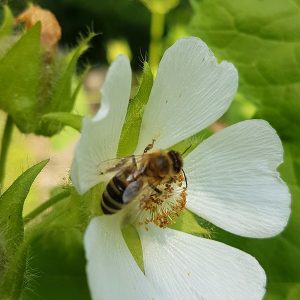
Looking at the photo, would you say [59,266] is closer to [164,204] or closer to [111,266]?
[164,204]

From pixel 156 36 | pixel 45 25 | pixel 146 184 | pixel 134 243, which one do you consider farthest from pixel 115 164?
pixel 156 36

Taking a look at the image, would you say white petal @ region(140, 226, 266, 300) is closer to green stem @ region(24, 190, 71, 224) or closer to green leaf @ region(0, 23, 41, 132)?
green stem @ region(24, 190, 71, 224)

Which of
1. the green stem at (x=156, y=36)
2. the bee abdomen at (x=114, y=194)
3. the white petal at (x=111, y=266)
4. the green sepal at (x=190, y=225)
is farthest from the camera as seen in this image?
the green stem at (x=156, y=36)

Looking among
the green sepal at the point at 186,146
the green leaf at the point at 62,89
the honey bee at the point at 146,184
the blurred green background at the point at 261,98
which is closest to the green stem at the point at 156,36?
the blurred green background at the point at 261,98

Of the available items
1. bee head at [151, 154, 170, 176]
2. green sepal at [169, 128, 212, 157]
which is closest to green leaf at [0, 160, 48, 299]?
bee head at [151, 154, 170, 176]

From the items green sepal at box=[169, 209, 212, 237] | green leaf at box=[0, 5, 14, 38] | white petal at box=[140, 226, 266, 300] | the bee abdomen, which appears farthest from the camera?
green leaf at box=[0, 5, 14, 38]

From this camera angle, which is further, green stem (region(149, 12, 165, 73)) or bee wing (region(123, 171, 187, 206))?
green stem (region(149, 12, 165, 73))

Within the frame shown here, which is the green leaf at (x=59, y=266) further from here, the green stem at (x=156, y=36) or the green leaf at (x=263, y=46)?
the green stem at (x=156, y=36)

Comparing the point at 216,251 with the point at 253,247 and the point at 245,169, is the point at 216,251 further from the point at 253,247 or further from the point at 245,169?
the point at 253,247
